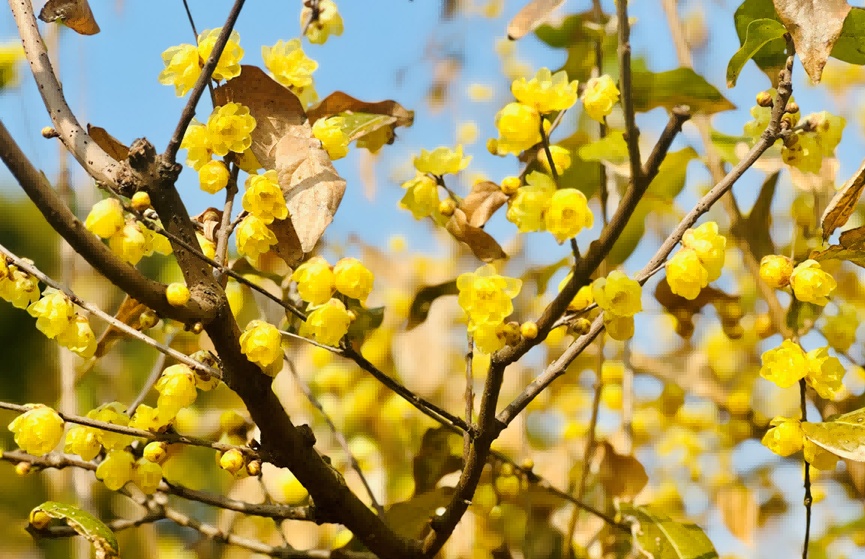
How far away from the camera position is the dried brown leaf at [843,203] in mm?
510

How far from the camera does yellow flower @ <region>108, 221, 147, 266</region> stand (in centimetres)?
49

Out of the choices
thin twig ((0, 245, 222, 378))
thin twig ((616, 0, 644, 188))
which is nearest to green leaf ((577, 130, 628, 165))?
thin twig ((616, 0, 644, 188))

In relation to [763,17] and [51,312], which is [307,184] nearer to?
[51,312]

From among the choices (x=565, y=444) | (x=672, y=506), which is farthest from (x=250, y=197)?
(x=672, y=506)

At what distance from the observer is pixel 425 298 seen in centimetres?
79

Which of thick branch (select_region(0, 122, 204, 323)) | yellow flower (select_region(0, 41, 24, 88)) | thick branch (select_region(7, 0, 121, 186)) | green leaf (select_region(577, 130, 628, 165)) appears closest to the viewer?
thick branch (select_region(0, 122, 204, 323))

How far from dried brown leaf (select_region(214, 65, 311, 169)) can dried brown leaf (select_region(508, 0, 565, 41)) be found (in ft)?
0.56

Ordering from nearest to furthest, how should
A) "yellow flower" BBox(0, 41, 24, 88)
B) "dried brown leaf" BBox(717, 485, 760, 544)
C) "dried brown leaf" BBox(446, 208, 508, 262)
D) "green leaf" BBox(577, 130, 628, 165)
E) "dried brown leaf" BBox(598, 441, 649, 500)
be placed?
"dried brown leaf" BBox(446, 208, 508, 262) → "green leaf" BBox(577, 130, 628, 165) → "dried brown leaf" BBox(598, 441, 649, 500) → "dried brown leaf" BBox(717, 485, 760, 544) → "yellow flower" BBox(0, 41, 24, 88)

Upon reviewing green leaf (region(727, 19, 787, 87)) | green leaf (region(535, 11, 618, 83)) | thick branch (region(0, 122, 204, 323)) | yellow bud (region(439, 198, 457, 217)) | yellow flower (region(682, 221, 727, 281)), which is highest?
green leaf (region(535, 11, 618, 83))

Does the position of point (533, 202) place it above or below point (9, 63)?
below

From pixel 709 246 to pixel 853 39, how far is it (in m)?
0.21

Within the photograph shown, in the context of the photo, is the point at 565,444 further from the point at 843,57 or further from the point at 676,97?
the point at 843,57

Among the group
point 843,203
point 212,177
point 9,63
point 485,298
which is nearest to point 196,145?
point 212,177

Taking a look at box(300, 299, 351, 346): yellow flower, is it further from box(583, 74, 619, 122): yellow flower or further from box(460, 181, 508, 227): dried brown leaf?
box(583, 74, 619, 122): yellow flower
